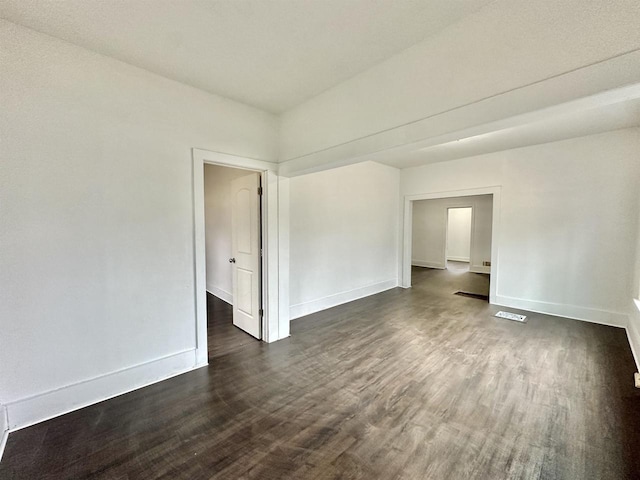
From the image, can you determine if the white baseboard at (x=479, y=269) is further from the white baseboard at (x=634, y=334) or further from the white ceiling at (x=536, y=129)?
the white baseboard at (x=634, y=334)

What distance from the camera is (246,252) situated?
3.67m

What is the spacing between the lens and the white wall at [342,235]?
14.1ft

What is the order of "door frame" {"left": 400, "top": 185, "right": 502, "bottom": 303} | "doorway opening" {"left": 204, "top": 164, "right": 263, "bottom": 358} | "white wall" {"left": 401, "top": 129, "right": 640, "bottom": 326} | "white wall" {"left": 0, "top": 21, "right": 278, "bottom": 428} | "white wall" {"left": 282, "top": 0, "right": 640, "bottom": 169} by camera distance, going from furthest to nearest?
1. "door frame" {"left": 400, "top": 185, "right": 502, "bottom": 303}
2. "white wall" {"left": 401, "top": 129, "right": 640, "bottom": 326}
3. "doorway opening" {"left": 204, "top": 164, "right": 263, "bottom": 358}
4. "white wall" {"left": 0, "top": 21, "right": 278, "bottom": 428}
5. "white wall" {"left": 282, "top": 0, "right": 640, "bottom": 169}

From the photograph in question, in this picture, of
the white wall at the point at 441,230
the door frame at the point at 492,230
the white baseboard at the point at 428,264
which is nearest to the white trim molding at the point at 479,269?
the white wall at the point at 441,230

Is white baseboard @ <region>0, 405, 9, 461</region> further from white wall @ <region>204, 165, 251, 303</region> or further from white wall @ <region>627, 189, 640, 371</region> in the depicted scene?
white wall @ <region>627, 189, 640, 371</region>

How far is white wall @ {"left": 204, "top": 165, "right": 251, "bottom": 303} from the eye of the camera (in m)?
4.96

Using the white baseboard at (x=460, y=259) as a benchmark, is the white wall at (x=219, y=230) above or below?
above

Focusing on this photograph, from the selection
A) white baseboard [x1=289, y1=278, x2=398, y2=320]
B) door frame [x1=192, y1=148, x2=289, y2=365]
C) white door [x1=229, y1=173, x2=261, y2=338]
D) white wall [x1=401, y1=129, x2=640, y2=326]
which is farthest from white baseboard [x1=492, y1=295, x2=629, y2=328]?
white door [x1=229, y1=173, x2=261, y2=338]

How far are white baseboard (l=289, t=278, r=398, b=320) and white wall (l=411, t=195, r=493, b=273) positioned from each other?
410cm

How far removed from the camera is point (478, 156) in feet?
17.3

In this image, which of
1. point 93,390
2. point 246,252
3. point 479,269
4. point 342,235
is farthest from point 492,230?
point 93,390

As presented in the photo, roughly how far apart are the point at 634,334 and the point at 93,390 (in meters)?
5.79

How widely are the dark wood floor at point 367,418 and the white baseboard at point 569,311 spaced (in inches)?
25.8

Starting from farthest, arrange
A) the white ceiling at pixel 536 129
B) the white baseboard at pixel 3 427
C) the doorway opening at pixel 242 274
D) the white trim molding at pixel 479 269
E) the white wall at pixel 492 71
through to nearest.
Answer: the white trim molding at pixel 479 269 → the doorway opening at pixel 242 274 → the white baseboard at pixel 3 427 → the white ceiling at pixel 536 129 → the white wall at pixel 492 71
